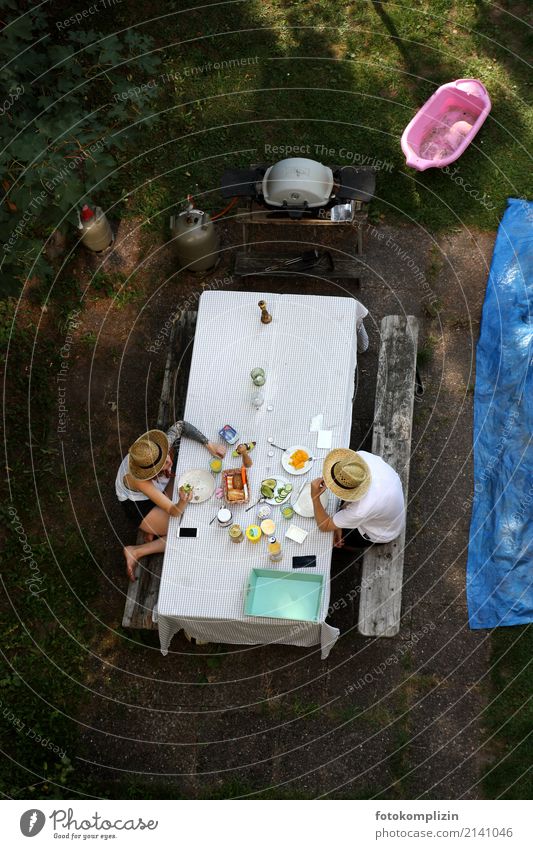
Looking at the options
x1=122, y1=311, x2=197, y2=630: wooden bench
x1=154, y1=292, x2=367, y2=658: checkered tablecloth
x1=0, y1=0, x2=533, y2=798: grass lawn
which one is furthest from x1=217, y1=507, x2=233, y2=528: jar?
x1=0, y1=0, x2=533, y2=798: grass lawn

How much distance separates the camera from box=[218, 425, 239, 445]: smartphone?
22.4 ft

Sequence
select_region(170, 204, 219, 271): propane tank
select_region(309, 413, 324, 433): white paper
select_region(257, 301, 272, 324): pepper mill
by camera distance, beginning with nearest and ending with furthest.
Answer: select_region(309, 413, 324, 433): white paper
select_region(257, 301, 272, 324): pepper mill
select_region(170, 204, 219, 271): propane tank

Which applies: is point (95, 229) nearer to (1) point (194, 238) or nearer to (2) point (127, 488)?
(1) point (194, 238)

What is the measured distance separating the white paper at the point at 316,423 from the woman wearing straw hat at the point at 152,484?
0.86 m

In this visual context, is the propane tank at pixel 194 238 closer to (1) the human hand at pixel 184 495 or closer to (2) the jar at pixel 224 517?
(1) the human hand at pixel 184 495

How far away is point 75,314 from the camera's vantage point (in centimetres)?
923

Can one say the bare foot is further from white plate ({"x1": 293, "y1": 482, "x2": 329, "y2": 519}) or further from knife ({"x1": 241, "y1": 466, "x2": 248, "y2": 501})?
white plate ({"x1": 293, "y1": 482, "x2": 329, "y2": 519})

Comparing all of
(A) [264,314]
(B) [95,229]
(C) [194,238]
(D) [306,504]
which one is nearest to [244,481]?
(D) [306,504]

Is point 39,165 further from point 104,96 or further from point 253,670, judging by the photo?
point 253,670

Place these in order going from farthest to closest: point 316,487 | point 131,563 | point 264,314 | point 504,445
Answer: point 504,445
point 264,314
point 131,563
point 316,487

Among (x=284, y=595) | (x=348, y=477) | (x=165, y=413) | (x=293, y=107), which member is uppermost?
(x=293, y=107)

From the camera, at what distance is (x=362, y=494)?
6.26 metres

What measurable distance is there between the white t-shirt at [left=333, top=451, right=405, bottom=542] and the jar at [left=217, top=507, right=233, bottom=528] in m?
0.95

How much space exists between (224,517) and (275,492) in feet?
1.70
